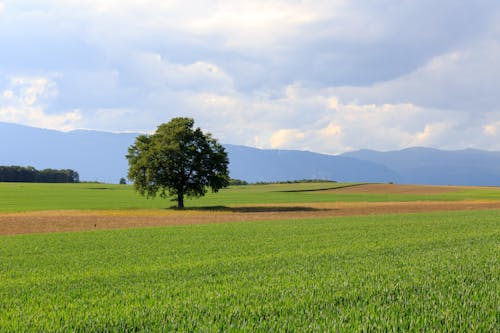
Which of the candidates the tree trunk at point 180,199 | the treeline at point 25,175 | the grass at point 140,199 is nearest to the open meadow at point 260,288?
the tree trunk at point 180,199

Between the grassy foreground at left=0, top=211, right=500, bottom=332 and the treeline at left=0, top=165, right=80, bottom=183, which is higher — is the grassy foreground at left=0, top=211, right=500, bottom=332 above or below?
below

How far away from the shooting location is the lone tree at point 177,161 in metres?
60.2

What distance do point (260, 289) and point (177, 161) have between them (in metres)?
51.7

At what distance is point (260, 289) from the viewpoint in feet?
33.1

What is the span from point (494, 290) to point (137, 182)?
55.8 m

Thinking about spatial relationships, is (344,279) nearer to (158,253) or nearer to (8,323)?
(8,323)

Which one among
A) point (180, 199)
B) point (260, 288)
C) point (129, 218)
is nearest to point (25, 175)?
point (180, 199)

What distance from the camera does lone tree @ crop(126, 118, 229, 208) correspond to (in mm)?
60156

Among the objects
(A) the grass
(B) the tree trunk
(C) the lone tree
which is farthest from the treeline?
(B) the tree trunk

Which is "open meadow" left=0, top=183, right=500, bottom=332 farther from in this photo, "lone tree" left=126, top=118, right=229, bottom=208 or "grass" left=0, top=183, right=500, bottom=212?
"grass" left=0, top=183, right=500, bottom=212

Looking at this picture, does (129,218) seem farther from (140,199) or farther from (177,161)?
(140,199)

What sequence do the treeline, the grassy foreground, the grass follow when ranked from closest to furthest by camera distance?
the grassy foreground
the grass
the treeline

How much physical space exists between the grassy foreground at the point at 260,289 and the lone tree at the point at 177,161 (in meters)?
41.6

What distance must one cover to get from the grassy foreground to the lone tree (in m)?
41.6
